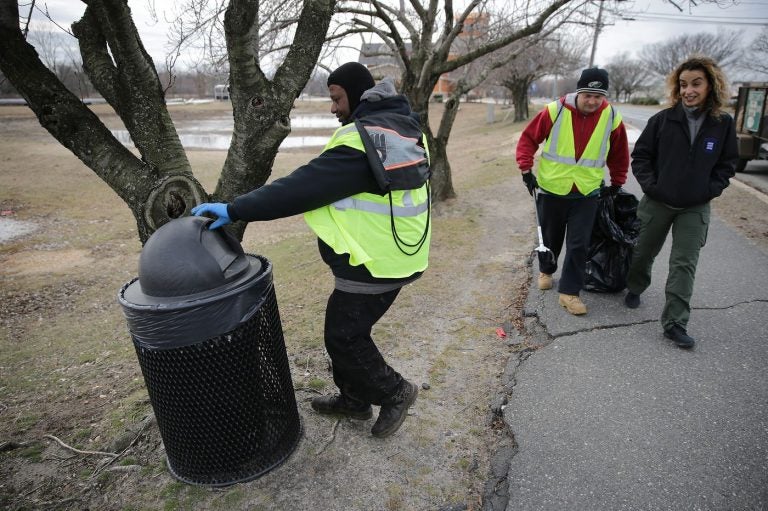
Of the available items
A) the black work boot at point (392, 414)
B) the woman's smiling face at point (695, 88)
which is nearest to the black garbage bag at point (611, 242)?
the woman's smiling face at point (695, 88)

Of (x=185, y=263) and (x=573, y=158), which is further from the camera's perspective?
(x=573, y=158)

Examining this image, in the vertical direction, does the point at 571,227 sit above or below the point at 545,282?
above

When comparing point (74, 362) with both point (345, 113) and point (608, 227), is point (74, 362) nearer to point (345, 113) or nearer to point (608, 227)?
point (345, 113)

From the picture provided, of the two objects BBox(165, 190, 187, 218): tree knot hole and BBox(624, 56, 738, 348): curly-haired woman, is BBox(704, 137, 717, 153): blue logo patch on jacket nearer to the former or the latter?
BBox(624, 56, 738, 348): curly-haired woman

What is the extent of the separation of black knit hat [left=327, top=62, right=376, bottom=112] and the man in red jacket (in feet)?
7.24

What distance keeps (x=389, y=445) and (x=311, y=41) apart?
241 cm

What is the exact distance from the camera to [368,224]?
7.51 feet

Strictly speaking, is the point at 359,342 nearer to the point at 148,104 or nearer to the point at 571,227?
the point at 148,104

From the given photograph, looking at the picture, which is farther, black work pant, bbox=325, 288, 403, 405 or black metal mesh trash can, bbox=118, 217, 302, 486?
black work pant, bbox=325, 288, 403, 405

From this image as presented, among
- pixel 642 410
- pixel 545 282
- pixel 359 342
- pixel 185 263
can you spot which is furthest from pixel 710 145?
pixel 185 263

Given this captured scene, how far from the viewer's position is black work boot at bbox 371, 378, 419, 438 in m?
2.70

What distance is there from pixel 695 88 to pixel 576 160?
0.92 m

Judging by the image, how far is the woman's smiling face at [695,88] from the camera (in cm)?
341

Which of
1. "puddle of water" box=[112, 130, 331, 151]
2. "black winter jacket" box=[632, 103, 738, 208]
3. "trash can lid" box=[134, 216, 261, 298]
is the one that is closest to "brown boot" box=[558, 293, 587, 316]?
"black winter jacket" box=[632, 103, 738, 208]
